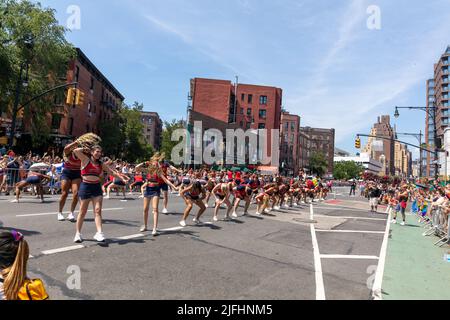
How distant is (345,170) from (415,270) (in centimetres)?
14009

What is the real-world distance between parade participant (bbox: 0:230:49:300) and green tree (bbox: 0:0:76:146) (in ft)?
85.5

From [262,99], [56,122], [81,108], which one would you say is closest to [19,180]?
[56,122]

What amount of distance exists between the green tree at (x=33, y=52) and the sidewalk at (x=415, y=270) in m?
26.5

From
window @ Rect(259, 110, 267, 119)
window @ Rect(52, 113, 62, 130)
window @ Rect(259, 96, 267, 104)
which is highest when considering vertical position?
window @ Rect(259, 96, 267, 104)

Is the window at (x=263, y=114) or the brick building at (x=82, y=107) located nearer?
the brick building at (x=82, y=107)

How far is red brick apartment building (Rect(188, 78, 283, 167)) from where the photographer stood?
6650cm

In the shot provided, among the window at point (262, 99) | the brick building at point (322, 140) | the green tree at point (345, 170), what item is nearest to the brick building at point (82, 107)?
the window at point (262, 99)

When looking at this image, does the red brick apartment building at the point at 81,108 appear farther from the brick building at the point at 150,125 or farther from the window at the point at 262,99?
the brick building at the point at 150,125

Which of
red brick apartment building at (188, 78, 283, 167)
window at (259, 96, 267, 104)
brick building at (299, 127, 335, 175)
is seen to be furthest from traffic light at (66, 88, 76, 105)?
brick building at (299, 127, 335, 175)

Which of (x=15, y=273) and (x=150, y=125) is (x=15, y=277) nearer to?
(x=15, y=273)

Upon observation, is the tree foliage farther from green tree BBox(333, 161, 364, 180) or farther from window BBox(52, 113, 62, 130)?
green tree BBox(333, 161, 364, 180)

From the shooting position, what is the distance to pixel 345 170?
138375mm

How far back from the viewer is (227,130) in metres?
62.2

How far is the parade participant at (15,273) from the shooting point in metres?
2.45
